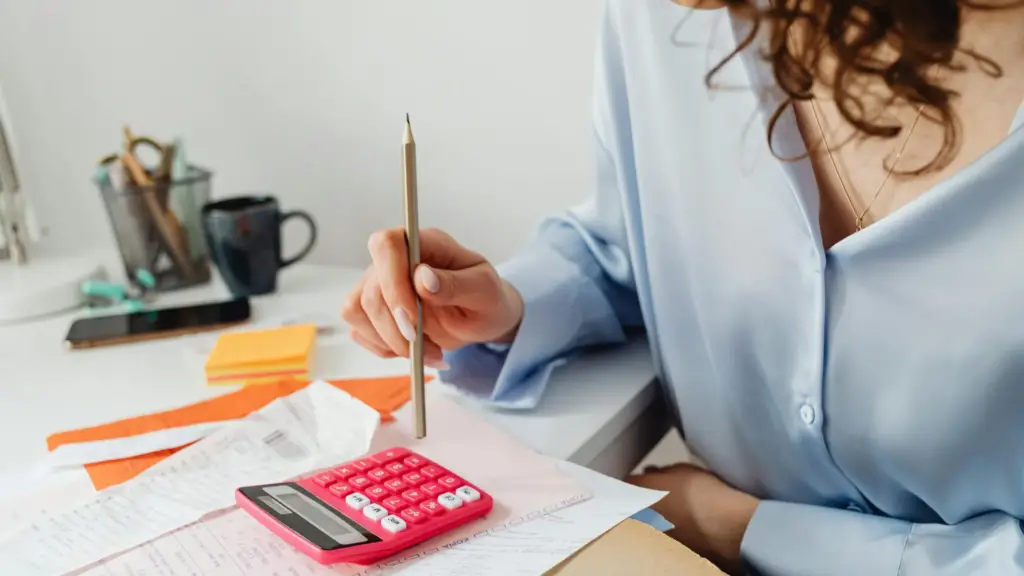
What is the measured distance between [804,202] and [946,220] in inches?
3.3

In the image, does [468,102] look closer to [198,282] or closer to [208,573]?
[198,282]

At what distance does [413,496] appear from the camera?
17.5 inches

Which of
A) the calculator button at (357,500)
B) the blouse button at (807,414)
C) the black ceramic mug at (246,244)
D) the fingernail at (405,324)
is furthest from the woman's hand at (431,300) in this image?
the black ceramic mug at (246,244)

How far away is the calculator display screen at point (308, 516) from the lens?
1.32 ft

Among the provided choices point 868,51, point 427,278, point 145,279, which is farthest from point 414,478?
point 145,279

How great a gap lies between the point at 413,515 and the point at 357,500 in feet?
0.11

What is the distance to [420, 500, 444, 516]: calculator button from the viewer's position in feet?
1.41

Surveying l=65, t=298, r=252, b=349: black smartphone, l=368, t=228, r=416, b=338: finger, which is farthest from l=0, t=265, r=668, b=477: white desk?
l=368, t=228, r=416, b=338: finger

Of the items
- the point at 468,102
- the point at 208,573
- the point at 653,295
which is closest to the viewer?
the point at 208,573

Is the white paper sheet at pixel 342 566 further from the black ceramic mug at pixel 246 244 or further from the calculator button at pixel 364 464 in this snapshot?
the black ceramic mug at pixel 246 244

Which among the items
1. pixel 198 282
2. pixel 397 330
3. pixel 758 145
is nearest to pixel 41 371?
pixel 198 282

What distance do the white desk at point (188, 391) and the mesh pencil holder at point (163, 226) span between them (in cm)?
11

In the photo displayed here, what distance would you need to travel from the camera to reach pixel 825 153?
0.57 metres

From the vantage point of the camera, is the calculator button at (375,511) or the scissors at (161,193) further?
the scissors at (161,193)
